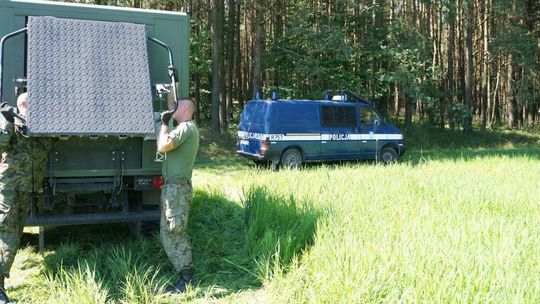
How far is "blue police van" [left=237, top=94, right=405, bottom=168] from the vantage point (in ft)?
45.6

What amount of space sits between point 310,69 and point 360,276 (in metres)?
16.7

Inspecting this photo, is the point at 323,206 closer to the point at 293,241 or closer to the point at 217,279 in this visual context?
the point at 293,241

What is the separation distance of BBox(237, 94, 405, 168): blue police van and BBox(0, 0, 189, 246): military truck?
7815 millimetres

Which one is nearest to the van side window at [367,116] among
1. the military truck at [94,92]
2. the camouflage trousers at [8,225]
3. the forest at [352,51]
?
the forest at [352,51]

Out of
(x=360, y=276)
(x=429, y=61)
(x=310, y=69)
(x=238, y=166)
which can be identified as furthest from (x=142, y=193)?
(x=429, y=61)

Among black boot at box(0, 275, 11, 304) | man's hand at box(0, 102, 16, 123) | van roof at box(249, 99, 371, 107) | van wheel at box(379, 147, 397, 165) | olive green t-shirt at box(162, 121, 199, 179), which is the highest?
van roof at box(249, 99, 371, 107)

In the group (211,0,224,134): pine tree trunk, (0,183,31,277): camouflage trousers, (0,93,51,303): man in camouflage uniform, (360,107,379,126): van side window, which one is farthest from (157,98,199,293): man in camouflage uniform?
(211,0,224,134): pine tree trunk

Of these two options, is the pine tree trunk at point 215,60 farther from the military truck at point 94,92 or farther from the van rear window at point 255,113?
the military truck at point 94,92

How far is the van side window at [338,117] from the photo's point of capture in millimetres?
14773

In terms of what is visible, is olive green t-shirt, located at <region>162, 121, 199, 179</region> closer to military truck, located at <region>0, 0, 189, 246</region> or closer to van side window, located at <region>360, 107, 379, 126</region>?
military truck, located at <region>0, 0, 189, 246</region>

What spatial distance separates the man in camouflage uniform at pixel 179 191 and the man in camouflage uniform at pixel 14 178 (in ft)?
4.00

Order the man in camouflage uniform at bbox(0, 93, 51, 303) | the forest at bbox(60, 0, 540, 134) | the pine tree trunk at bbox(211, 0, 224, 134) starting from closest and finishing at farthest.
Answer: the man in camouflage uniform at bbox(0, 93, 51, 303) → the pine tree trunk at bbox(211, 0, 224, 134) → the forest at bbox(60, 0, 540, 134)

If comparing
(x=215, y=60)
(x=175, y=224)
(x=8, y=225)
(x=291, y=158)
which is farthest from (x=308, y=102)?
(x=8, y=225)

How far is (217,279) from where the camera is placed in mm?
5094
